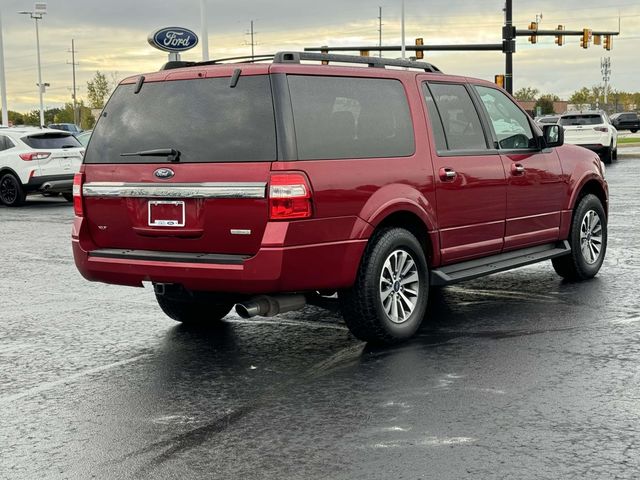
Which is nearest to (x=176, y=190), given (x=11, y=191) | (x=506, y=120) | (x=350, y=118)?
(x=350, y=118)

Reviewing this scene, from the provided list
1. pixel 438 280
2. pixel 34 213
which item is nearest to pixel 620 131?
pixel 34 213

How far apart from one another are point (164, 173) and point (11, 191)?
52.9ft

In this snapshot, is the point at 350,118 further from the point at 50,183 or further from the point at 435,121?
the point at 50,183

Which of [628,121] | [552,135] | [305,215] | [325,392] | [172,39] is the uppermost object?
[172,39]

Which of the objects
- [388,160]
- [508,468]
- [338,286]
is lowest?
[508,468]

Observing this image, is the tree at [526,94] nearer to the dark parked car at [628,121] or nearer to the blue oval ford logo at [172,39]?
the dark parked car at [628,121]

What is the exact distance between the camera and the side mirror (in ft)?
28.4

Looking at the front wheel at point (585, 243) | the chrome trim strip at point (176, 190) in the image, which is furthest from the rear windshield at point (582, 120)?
the chrome trim strip at point (176, 190)

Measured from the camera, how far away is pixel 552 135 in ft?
28.5

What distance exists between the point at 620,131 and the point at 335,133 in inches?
3190

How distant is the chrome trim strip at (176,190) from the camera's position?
598 centimetres

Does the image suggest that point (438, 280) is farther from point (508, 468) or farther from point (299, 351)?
point (508, 468)

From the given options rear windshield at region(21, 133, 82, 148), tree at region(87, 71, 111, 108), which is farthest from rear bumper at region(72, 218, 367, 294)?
tree at region(87, 71, 111, 108)

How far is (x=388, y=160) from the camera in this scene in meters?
6.75
